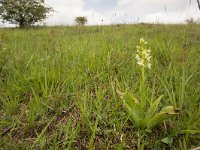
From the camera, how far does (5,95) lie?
231 cm

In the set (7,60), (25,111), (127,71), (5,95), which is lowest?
(25,111)

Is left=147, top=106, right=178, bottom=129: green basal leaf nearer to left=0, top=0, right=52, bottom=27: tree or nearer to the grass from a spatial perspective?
the grass

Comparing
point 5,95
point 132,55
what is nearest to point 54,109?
point 5,95

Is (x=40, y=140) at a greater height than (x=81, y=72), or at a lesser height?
lesser

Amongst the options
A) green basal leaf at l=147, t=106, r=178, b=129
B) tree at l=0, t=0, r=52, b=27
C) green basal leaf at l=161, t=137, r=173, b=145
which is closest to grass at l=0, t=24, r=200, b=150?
green basal leaf at l=161, t=137, r=173, b=145

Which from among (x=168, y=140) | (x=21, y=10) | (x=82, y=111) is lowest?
(x=168, y=140)

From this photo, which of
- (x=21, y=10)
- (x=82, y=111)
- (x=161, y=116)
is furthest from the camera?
(x=21, y=10)

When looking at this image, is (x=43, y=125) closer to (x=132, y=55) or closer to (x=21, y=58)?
(x=21, y=58)

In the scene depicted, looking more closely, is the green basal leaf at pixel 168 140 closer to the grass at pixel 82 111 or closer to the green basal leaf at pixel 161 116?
the grass at pixel 82 111

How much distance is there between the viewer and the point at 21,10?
15.9 m

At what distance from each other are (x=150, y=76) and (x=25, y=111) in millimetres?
1676

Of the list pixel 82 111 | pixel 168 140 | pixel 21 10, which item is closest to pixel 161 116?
pixel 168 140

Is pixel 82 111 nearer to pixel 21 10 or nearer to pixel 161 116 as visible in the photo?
pixel 161 116

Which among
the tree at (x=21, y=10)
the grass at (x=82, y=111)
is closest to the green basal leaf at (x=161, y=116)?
the grass at (x=82, y=111)
